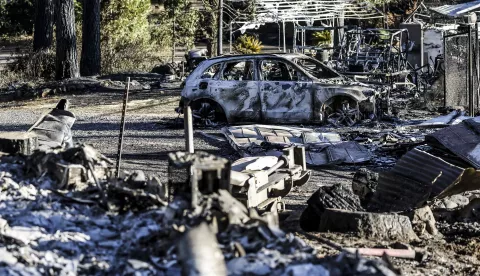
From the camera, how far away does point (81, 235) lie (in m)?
6.92

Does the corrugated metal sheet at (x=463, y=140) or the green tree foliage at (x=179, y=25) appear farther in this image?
the green tree foliage at (x=179, y=25)

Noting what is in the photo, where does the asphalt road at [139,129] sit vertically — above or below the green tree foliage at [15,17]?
below

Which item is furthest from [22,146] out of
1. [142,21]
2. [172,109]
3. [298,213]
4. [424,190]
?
[142,21]

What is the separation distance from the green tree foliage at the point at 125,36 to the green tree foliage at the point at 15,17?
13785 mm

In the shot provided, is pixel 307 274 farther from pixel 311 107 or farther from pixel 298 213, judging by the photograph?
pixel 311 107

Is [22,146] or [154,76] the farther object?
[154,76]

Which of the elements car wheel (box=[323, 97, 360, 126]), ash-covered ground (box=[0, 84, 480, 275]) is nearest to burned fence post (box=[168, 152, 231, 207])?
ash-covered ground (box=[0, 84, 480, 275])

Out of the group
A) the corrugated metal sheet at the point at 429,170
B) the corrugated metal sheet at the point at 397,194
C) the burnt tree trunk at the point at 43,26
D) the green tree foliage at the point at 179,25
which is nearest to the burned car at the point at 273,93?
the corrugated metal sheet at the point at 429,170

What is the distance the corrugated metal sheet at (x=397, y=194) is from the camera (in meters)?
10.4

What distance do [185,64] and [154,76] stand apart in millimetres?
2331

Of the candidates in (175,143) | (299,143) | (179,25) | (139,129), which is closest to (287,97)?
(175,143)

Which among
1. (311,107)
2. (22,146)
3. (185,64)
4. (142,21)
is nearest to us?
(22,146)

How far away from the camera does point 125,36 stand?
33219 millimetres

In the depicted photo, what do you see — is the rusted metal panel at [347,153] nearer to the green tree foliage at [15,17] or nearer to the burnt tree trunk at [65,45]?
the burnt tree trunk at [65,45]
